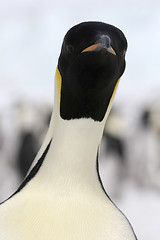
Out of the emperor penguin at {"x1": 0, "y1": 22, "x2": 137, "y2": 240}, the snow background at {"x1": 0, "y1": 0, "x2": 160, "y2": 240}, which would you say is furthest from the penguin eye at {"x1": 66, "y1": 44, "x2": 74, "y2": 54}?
the snow background at {"x1": 0, "y1": 0, "x2": 160, "y2": 240}

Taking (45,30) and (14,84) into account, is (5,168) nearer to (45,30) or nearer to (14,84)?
(14,84)

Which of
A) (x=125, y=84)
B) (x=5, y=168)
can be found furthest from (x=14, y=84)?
(x=5, y=168)

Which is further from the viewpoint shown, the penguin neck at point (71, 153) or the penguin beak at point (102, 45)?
the penguin neck at point (71, 153)

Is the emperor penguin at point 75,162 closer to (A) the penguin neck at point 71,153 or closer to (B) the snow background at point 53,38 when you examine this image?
(A) the penguin neck at point 71,153

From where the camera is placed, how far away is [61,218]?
1.33 metres

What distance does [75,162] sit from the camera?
1.39 metres

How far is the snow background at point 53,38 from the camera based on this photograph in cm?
1210

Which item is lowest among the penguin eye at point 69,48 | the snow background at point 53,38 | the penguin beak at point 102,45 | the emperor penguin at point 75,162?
the snow background at point 53,38

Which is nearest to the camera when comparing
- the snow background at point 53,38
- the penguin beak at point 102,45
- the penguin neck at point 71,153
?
the penguin beak at point 102,45

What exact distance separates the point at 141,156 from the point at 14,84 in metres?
5.90

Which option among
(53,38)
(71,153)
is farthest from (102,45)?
(53,38)

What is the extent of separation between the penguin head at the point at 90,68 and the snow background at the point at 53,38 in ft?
30.6

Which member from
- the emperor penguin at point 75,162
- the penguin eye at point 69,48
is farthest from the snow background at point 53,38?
the penguin eye at point 69,48

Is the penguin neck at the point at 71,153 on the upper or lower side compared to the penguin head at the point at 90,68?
lower
